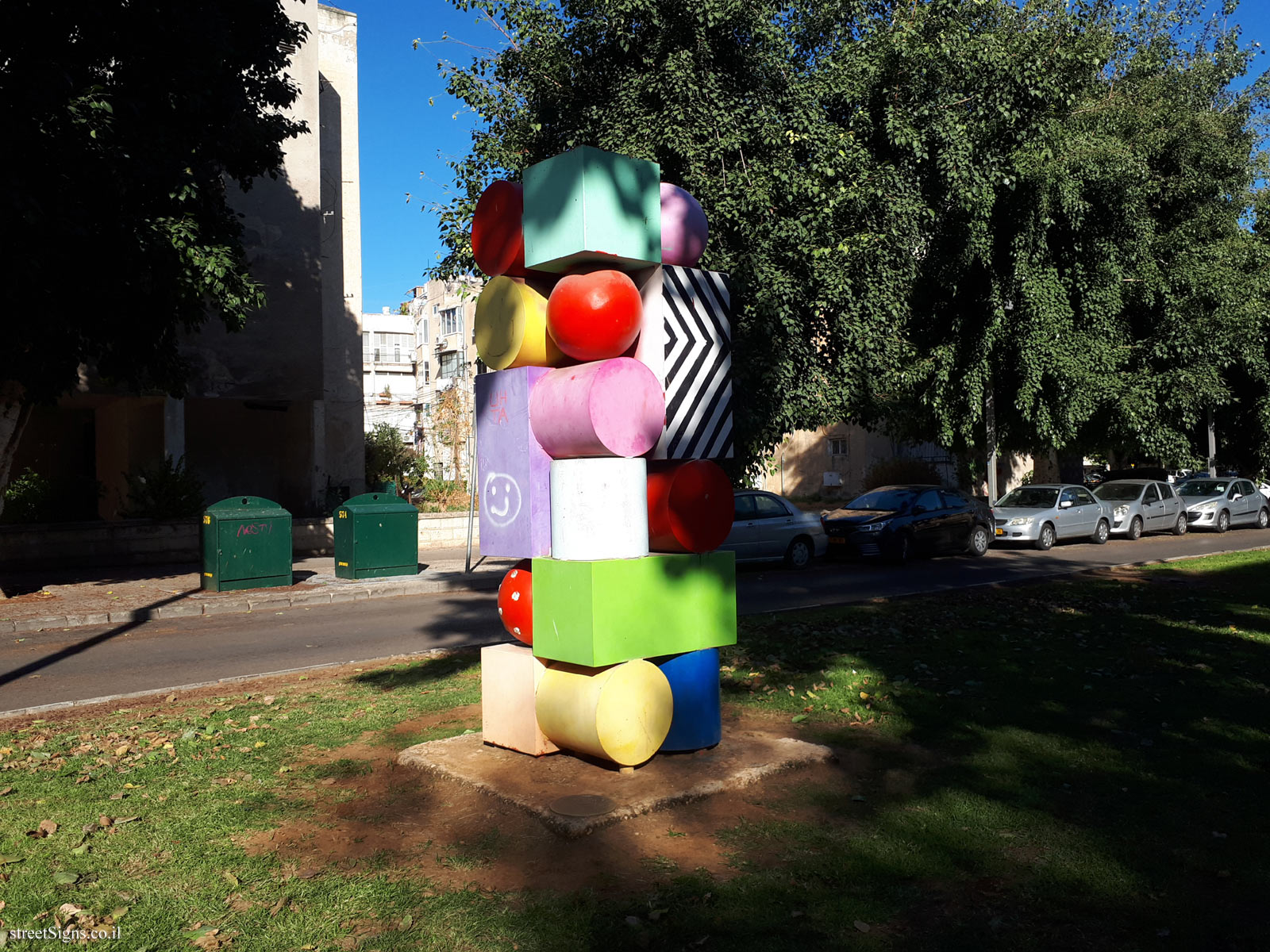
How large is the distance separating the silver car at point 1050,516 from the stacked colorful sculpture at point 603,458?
18684 mm

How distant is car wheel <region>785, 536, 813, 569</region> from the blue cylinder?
13.3 meters

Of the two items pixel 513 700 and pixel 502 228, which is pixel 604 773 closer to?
pixel 513 700

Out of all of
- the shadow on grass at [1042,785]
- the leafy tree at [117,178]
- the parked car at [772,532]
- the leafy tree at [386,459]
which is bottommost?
the shadow on grass at [1042,785]

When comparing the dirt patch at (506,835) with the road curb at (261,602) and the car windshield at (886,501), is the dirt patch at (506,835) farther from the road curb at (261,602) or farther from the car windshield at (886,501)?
the car windshield at (886,501)

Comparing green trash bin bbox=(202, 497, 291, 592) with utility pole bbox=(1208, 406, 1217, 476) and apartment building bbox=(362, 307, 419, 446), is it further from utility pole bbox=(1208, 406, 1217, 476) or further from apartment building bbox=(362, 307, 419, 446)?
apartment building bbox=(362, 307, 419, 446)

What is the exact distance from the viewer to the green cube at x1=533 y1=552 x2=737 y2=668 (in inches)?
216

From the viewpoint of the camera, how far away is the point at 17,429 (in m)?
14.8

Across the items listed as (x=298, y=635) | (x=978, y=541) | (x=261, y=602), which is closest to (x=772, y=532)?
(x=978, y=541)

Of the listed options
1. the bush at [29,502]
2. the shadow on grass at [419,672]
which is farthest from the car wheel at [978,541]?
the bush at [29,502]

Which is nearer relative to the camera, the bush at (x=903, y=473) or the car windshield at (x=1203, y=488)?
the car windshield at (x=1203, y=488)

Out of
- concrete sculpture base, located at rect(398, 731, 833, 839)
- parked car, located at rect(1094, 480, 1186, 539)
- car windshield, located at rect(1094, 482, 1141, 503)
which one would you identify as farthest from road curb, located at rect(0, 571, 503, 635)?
car windshield, located at rect(1094, 482, 1141, 503)

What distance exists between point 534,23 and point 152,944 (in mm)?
15243

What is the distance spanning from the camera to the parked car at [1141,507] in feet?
86.8

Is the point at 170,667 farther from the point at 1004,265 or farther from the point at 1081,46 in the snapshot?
the point at 1004,265
